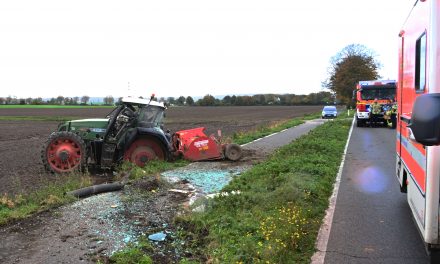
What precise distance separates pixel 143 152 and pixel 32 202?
428cm

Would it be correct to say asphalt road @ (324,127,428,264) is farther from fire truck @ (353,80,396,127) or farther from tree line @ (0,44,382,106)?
tree line @ (0,44,382,106)

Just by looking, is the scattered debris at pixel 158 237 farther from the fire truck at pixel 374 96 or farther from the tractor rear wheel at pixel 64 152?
the fire truck at pixel 374 96

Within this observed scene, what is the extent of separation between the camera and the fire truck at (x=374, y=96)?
2866 centimetres

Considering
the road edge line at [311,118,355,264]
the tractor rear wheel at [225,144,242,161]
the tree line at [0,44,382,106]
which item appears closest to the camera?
the road edge line at [311,118,355,264]

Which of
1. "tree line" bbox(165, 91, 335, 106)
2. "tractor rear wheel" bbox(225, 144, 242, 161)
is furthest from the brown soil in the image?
"tree line" bbox(165, 91, 335, 106)

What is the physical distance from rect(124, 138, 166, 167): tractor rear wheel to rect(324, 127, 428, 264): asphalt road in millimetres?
5003

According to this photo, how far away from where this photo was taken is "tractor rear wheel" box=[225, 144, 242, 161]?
13.9 m

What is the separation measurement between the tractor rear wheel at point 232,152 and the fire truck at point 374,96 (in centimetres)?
1769

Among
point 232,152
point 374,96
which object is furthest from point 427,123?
point 374,96

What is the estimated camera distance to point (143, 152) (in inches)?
480

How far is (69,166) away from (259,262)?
319 inches

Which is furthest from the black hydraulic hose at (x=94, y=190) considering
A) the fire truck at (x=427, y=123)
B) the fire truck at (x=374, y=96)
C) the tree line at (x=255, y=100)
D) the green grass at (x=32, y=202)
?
the tree line at (x=255, y=100)

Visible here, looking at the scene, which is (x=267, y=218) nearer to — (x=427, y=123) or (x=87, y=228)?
(x=87, y=228)

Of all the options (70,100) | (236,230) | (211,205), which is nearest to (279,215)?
(236,230)
